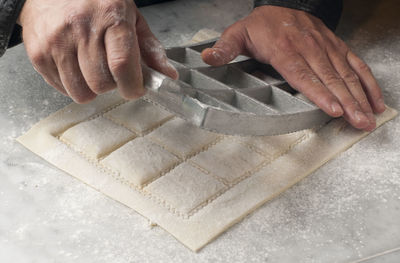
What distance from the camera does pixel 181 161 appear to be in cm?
145

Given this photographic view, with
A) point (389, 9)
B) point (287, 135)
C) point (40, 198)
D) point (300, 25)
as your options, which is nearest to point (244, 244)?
point (287, 135)

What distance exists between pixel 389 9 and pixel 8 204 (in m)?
1.78

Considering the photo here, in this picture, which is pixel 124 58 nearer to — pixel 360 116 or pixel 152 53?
pixel 152 53

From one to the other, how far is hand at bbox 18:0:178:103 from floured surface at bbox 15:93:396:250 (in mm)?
238

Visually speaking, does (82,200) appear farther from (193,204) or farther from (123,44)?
(123,44)

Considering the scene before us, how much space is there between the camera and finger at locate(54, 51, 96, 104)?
1225mm

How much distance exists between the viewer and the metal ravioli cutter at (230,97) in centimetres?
121

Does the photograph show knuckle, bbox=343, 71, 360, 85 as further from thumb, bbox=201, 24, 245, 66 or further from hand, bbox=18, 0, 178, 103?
hand, bbox=18, 0, 178, 103

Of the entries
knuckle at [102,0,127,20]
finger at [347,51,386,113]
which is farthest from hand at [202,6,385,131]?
knuckle at [102,0,127,20]

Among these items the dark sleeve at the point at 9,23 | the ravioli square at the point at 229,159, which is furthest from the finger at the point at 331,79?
the dark sleeve at the point at 9,23

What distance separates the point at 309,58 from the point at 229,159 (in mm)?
447

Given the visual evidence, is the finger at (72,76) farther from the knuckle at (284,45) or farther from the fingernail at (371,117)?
the fingernail at (371,117)

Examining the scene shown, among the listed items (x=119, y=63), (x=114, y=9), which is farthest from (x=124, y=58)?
(x=114, y=9)

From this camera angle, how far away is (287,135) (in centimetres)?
154
